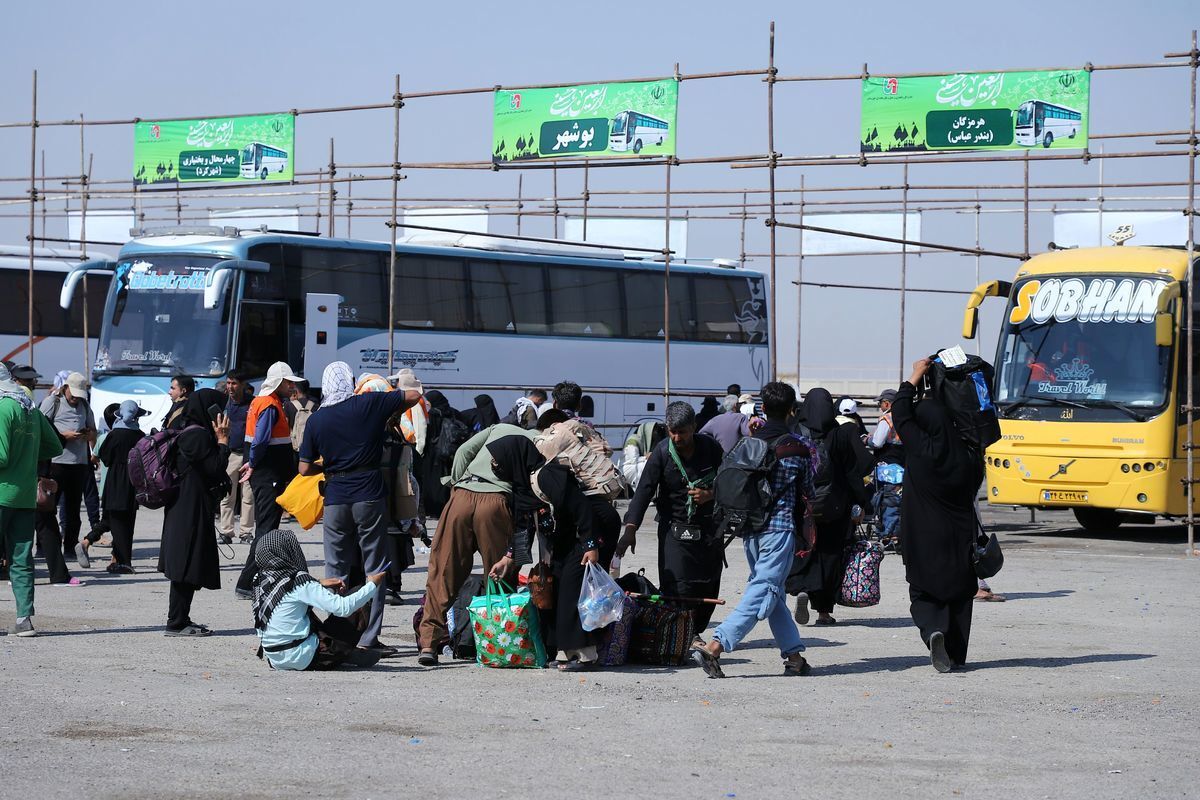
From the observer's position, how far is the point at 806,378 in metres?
48.8

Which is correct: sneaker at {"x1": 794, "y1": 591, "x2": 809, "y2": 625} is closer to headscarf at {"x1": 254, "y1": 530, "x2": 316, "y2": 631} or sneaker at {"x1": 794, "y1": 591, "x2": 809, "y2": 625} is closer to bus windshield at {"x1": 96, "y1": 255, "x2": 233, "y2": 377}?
headscarf at {"x1": 254, "y1": 530, "x2": 316, "y2": 631}

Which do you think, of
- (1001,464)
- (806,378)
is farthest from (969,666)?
(806,378)

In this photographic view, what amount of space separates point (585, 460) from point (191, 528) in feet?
8.48

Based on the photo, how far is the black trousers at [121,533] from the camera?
1316 centimetres

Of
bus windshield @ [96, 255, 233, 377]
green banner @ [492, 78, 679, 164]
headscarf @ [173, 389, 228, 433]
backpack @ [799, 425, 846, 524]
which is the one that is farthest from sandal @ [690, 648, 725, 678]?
bus windshield @ [96, 255, 233, 377]

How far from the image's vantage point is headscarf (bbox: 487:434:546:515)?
8.44m

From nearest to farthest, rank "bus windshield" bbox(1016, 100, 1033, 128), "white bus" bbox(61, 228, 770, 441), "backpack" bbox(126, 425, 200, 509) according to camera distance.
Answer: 1. "backpack" bbox(126, 425, 200, 509)
2. "bus windshield" bbox(1016, 100, 1033, 128)
3. "white bus" bbox(61, 228, 770, 441)

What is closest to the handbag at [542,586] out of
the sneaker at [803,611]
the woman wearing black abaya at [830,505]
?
the woman wearing black abaya at [830,505]

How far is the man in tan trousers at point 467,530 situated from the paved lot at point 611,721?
1.32ft

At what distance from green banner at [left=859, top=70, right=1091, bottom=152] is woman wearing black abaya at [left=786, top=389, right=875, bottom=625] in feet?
26.5

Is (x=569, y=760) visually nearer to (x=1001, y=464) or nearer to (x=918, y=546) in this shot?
(x=918, y=546)

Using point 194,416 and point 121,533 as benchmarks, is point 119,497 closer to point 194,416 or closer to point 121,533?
point 121,533

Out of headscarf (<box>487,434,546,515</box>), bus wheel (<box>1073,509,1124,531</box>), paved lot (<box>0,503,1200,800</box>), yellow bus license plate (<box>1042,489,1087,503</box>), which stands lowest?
paved lot (<box>0,503,1200,800</box>)

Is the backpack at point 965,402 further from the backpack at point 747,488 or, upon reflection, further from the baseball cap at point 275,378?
the baseball cap at point 275,378
